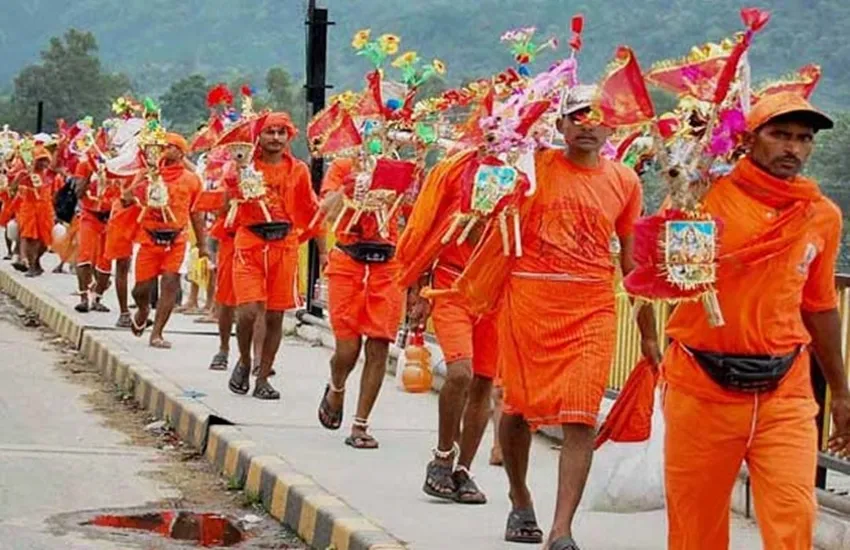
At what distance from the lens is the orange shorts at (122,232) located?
18594mm

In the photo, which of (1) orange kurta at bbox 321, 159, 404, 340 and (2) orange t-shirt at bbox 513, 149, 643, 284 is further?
(1) orange kurta at bbox 321, 159, 404, 340

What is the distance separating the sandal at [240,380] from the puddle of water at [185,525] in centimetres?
376

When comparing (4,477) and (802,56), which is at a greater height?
(802,56)

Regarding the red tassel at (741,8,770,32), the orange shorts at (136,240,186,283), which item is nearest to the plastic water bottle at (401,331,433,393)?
the red tassel at (741,8,770,32)

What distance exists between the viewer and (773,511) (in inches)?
245

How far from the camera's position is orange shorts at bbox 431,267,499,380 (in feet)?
31.7

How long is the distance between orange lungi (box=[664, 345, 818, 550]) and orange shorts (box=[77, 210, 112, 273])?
572 inches

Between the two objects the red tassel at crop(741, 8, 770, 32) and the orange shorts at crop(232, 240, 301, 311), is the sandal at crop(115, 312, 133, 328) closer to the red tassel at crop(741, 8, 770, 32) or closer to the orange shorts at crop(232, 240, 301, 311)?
the orange shorts at crop(232, 240, 301, 311)

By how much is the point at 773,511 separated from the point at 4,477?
567cm

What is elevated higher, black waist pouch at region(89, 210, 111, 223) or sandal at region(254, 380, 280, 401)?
black waist pouch at region(89, 210, 111, 223)

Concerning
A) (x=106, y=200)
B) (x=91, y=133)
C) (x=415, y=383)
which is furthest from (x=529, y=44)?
(x=91, y=133)

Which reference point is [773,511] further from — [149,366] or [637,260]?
[149,366]

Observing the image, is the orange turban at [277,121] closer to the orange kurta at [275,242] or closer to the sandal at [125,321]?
the orange kurta at [275,242]

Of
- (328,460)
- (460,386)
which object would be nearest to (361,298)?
(328,460)
